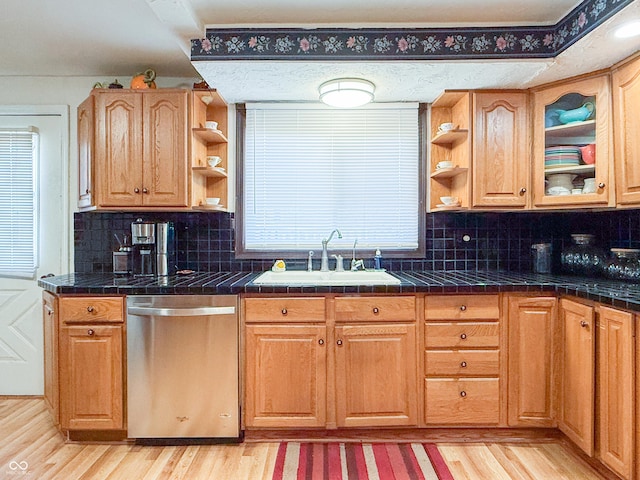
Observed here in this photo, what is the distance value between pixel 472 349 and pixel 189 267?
6.26ft

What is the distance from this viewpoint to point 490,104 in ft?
8.00

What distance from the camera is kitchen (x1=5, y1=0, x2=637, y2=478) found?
9.12 feet

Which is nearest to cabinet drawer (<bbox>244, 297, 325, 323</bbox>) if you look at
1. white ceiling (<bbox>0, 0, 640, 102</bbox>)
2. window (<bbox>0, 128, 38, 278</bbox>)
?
white ceiling (<bbox>0, 0, 640, 102</bbox>)

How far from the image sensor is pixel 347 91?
224 centimetres

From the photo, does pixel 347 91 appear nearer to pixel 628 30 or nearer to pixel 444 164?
pixel 444 164

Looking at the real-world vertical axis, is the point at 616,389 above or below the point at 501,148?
below

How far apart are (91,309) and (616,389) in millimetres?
2599

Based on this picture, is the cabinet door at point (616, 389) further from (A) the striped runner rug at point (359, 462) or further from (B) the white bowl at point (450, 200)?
(B) the white bowl at point (450, 200)

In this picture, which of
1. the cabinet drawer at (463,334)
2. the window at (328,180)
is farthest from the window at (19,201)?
the cabinet drawer at (463,334)

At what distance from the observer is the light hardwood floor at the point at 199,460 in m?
1.91

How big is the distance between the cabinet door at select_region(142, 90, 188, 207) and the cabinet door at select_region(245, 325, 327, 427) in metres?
1.00

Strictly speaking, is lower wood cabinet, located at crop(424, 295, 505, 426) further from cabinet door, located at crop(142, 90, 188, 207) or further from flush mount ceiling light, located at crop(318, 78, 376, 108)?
cabinet door, located at crop(142, 90, 188, 207)

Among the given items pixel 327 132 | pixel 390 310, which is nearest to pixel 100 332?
pixel 390 310

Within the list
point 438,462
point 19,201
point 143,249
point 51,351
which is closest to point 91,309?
point 51,351
